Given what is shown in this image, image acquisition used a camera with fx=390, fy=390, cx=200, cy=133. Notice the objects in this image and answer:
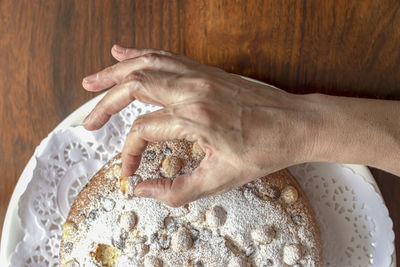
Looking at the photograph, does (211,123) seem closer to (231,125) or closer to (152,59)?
(231,125)

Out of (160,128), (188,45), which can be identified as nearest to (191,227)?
(160,128)

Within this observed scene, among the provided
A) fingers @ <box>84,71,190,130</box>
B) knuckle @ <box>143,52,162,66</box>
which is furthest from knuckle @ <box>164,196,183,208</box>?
knuckle @ <box>143,52,162,66</box>

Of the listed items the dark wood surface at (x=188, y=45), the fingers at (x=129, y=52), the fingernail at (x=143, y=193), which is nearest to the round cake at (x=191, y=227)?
the fingernail at (x=143, y=193)

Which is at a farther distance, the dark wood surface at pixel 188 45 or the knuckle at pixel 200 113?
the dark wood surface at pixel 188 45

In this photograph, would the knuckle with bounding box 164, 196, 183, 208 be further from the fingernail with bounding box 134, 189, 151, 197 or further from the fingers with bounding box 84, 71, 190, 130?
the fingers with bounding box 84, 71, 190, 130

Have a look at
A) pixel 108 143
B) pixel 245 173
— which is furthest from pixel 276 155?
pixel 108 143

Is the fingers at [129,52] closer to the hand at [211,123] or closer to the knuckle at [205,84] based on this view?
the hand at [211,123]
